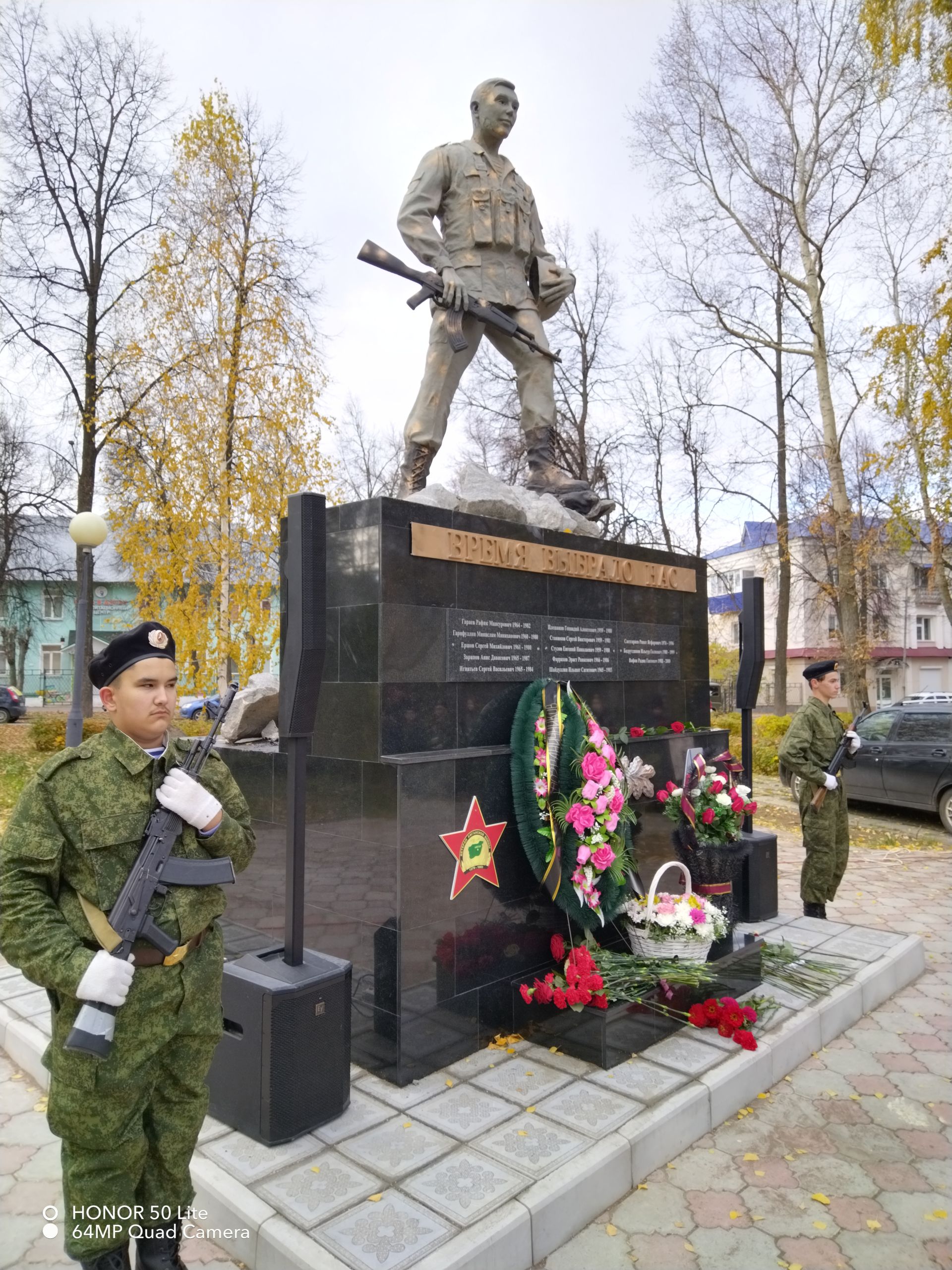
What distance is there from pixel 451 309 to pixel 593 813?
3.25 metres

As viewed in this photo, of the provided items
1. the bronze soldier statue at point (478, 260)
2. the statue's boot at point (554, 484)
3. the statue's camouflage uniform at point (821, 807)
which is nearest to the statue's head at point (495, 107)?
the bronze soldier statue at point (478, 260)

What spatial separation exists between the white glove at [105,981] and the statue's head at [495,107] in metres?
5.54

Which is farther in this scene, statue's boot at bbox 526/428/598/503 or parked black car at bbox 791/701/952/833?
parked black car at bbox 791/701/952/833

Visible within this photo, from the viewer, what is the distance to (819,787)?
6184mm

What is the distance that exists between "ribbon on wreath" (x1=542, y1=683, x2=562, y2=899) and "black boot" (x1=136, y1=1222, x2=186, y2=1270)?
233cm

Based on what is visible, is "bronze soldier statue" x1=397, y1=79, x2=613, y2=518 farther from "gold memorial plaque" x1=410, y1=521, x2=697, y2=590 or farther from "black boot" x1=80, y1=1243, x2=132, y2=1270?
"black boot" x1=80, y1=1243, x2=132, y2=1270

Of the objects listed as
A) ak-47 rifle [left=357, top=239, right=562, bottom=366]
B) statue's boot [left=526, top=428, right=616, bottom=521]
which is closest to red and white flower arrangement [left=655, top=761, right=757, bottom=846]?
statue's boot [left=526, top=428, right=616, bottom=521]

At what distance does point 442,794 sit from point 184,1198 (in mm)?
1982

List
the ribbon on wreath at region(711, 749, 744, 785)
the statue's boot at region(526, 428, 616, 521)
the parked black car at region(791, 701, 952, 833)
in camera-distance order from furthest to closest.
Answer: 1. the parked black car at region(791, 701, 952, 833)
2. the statue's boot at region(526, 428, 616, 521)
3. the ribbon on wreath at region(711, 749, 744, 785)

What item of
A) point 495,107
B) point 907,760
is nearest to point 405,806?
point 495,107

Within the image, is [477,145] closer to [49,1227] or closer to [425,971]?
[425,971]

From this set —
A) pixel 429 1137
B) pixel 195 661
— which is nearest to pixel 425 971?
pixel 429 1137

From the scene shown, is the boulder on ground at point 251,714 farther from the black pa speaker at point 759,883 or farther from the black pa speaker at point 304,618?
the black pa speaker at point 759,883

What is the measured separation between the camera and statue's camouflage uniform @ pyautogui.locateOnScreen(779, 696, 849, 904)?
6.21 m
